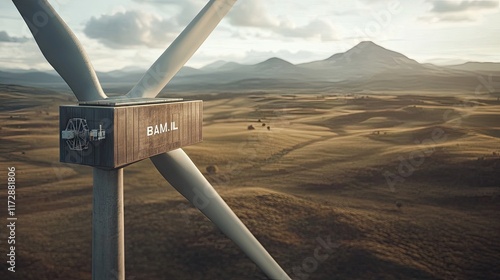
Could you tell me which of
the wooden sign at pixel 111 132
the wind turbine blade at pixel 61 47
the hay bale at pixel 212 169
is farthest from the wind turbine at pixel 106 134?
the hay bale at pixel 212 169

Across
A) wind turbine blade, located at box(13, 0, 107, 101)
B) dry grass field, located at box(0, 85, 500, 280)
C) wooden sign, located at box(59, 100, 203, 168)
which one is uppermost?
wind turbine blade, located at box(13, 0, 107, 101)

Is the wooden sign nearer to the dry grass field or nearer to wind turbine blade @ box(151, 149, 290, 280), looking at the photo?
wind turbine blade @ box(151, 149, 290, 280)

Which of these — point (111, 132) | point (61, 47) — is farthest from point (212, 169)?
point (111, 132)

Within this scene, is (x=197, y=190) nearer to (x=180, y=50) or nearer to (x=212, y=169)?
(x=180, y=50)

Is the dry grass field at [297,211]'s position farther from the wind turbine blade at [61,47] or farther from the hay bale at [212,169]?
the wind turbine blade at [61,47]

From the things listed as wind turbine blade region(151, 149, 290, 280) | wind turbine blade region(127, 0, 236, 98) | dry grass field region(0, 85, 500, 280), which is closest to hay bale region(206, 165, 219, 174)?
dry grass field region(0, 85, 500, 280)
